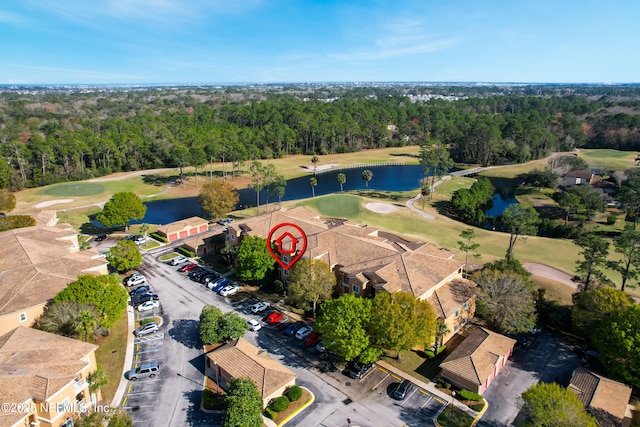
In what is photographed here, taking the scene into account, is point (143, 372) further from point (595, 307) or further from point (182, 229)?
point (595, 307)

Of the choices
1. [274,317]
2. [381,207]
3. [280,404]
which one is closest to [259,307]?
[274,317]

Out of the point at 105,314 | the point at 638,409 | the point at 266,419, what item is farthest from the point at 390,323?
the point at 105,314

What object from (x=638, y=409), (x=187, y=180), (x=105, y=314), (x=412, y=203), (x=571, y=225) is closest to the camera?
(x=638, y=409)

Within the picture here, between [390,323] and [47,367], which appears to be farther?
[390,323]

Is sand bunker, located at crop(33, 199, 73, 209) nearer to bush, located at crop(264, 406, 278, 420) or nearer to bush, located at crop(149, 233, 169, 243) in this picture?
bush, located at crop(149, 233, 169, 243)

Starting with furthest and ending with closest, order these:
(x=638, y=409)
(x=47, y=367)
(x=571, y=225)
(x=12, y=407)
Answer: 1. (x=571, y=225)
2. (x=638, y=409)
3. (x=47, y=367)
4. (x=12, y=407)

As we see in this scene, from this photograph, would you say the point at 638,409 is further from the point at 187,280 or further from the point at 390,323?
the point at 187,280
